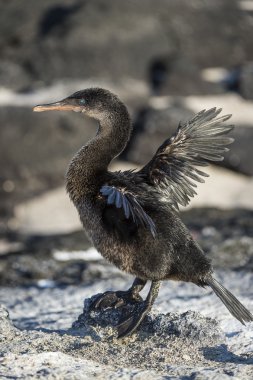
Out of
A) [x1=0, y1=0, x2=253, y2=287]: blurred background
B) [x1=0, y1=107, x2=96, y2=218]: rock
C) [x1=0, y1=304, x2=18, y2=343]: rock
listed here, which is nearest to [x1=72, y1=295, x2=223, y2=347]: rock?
[x1=0, y1=304, x2=18, y2=343]: rock

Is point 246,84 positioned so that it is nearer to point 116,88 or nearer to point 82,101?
point 116,88

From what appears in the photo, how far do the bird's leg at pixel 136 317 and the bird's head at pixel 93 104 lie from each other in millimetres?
1272

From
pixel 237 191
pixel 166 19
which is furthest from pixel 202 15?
pixel 237 191

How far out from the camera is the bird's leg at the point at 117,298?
17.3 feet

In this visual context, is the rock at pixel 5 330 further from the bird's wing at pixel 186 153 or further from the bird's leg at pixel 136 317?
the bird's wing at pixel 186 153

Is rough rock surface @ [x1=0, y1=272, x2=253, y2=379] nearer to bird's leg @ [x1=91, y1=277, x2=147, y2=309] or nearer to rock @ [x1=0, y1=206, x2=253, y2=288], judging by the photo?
bird's leg @ [x1=91, y1=277, x2=147, y2=309]

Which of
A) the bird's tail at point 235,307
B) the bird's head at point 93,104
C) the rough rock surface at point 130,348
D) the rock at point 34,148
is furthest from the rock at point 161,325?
the rock at point 34,148

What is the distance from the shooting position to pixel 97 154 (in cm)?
536

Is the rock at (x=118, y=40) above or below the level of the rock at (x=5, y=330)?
above

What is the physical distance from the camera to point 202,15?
21266mm

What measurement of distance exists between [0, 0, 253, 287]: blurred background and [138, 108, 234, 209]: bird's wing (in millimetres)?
4475

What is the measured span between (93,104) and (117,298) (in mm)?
1358

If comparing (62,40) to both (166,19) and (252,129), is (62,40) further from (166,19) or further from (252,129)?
(252,129)

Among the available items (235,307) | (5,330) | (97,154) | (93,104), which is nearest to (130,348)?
(235,307)
